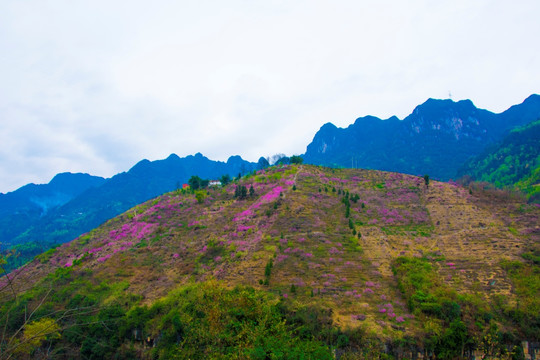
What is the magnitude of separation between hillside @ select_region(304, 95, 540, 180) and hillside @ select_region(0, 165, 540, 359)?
105795 millimetres

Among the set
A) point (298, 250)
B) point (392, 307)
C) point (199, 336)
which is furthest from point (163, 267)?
point (392, 307)

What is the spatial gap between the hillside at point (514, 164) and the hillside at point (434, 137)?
29.5 m

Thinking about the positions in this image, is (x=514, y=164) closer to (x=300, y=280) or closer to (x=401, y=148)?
(x=401, y=148)

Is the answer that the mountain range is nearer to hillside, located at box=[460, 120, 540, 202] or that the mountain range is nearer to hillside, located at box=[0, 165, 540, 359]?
hillside, located at box=[460, 120, 540, 202]

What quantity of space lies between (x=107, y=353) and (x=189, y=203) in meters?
31.2

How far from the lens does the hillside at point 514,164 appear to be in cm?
7269

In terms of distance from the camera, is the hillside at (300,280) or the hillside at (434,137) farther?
the hillside at (434,137)

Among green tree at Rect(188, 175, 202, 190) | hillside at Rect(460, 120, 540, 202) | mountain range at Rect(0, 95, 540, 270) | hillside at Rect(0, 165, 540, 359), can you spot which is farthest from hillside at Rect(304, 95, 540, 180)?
hillside at Rect(0, 165, 540, 359)

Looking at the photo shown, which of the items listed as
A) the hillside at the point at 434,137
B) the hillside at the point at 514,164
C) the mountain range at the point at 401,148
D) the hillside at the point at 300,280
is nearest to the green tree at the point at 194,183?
the hillside at the point at 300,280

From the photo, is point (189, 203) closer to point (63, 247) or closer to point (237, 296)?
point (63, 247)

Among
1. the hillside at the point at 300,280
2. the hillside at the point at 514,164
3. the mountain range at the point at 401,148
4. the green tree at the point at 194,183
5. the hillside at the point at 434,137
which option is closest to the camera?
the hillside at the point at 300,280

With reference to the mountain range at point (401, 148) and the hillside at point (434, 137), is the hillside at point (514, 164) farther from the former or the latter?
the hillside at point (434, 137)

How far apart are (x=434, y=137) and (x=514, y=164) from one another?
75.3 metres

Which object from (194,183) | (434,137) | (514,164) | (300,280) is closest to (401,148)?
(434,137)
